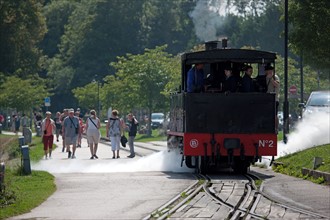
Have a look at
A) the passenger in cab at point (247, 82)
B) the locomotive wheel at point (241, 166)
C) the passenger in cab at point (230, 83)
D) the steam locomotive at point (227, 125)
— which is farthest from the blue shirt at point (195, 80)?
the locomotive wheel at point (241, 166)

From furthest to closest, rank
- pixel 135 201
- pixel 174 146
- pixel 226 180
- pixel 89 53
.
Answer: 1. pixel 89 53
2. pixel 174 146
3. pixel 226 180
4. pixel 135 201

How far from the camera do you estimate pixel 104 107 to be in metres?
95.0

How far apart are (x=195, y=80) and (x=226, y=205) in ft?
29.3

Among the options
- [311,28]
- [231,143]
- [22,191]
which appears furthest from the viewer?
[311,28]

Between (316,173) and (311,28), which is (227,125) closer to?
(316,173)

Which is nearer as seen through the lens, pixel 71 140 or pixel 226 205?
pixel 226 205

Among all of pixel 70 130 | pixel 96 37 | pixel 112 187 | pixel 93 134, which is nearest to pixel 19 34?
pixel 96 37

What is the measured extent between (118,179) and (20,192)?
4.18 metres

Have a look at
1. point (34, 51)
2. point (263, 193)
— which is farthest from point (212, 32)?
point (263, 193)

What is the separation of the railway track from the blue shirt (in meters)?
3.97

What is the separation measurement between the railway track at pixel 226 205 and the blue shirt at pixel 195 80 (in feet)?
13.0

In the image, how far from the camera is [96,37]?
425 ft

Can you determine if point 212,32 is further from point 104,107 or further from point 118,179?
point 118,179

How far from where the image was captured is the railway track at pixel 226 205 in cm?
1762
